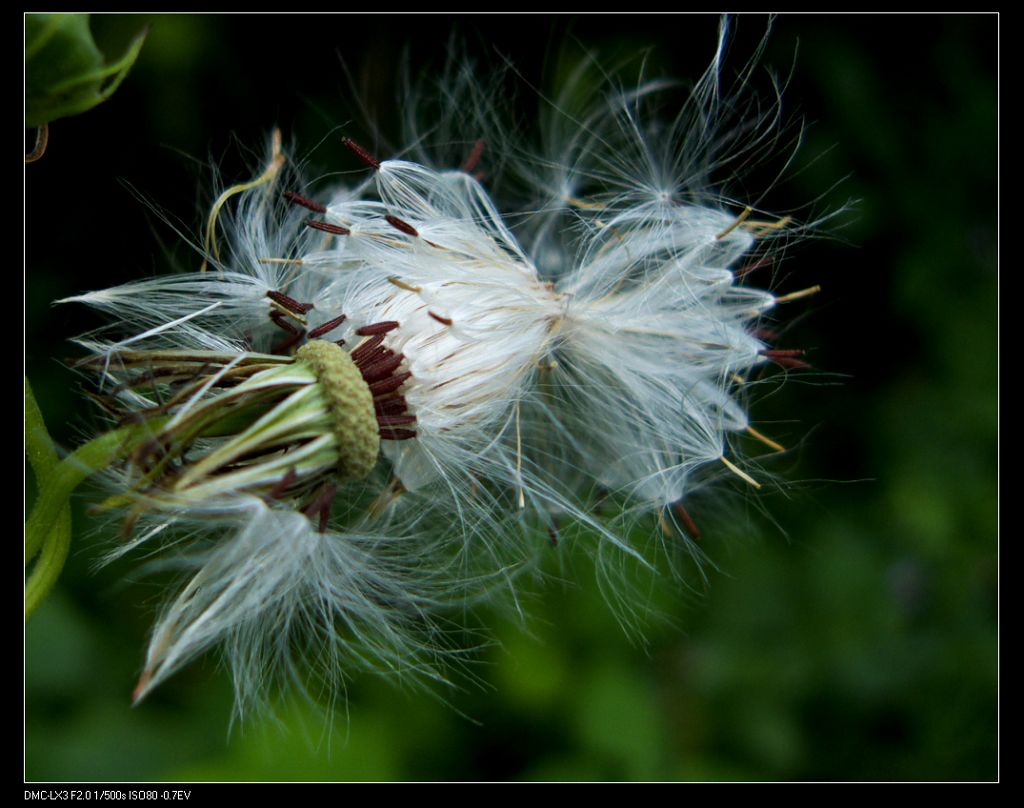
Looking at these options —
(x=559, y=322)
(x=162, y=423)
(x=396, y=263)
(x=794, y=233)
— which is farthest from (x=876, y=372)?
(x=162, y=423)

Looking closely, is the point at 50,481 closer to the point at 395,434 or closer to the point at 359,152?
the point at 395,434

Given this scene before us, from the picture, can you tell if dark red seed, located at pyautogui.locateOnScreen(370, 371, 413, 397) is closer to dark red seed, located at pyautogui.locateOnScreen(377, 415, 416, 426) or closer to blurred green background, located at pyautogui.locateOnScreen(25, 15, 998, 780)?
dark red seed, located at pyautogui.locateOnScreen(377, 415, 416, 426)

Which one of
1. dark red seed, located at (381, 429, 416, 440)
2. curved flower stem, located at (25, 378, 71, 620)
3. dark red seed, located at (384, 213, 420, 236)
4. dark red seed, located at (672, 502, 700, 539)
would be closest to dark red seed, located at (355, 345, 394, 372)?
dark red seed, located at (381, 429, 416, 440)

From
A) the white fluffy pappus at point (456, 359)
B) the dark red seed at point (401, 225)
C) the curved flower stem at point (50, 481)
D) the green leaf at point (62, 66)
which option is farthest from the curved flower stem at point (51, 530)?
the dark red seed at point (401, 225)

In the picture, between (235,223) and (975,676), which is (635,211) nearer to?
(235,223)

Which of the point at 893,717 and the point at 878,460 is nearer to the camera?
the point at 893,717

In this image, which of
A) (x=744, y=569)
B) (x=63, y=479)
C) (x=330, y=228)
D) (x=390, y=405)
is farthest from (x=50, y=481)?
(x=744, y=569)

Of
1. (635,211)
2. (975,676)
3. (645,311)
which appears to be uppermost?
(635,211)
